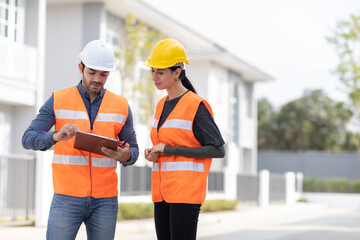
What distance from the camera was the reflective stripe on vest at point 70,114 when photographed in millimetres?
4336

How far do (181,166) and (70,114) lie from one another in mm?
789

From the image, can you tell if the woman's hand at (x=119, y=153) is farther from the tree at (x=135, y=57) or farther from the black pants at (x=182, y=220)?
the tree at (x=135, y=57)

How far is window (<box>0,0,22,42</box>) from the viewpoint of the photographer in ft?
A: 59.6

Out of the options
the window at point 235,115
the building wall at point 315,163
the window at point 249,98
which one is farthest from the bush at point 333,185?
the window at point 235,115

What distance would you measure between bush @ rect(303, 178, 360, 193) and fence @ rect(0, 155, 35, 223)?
3262 centimetres

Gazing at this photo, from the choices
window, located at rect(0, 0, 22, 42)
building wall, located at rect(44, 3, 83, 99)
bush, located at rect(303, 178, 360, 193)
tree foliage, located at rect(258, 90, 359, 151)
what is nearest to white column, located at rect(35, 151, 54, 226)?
window, located at rect(0, 0, 22, 42)

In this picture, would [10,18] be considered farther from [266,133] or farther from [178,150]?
[266,133]

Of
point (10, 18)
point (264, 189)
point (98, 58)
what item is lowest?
point (264, 189)

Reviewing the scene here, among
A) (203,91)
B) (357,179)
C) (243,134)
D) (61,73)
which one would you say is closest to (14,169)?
(61,73)

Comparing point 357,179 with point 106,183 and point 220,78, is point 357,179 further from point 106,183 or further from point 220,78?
point 106,183

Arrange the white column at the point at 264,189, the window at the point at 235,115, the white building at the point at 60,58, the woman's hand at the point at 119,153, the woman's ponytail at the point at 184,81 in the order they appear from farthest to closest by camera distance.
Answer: the window at the point at 235,115, the white column at the point at 264,189, the white building at the point at 60,58, the woman's ponytail at the point at 184,81, the woman's hand at the point at 119,153

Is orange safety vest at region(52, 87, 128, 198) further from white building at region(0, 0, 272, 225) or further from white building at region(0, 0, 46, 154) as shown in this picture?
white building at region(0, 0, 46, 154)

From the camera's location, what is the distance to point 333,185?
44625 millimetres

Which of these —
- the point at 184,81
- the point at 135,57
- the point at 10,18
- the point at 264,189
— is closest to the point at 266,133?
the point at 264,189
